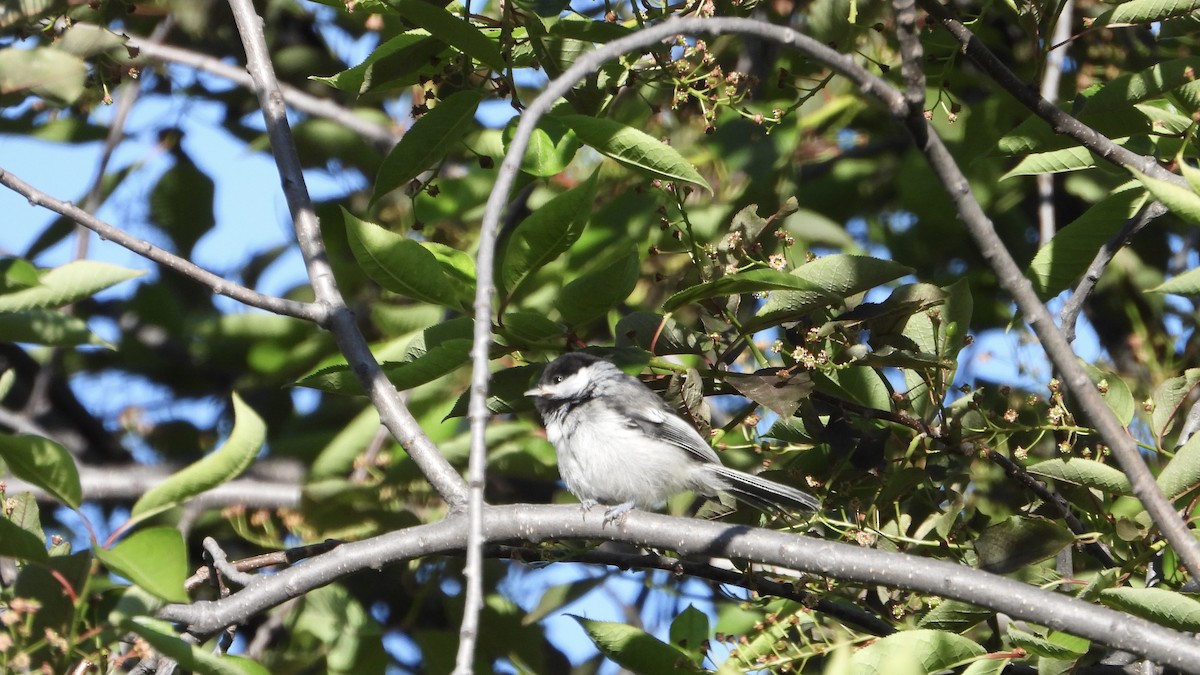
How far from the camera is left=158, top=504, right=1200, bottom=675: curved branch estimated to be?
2.29 m

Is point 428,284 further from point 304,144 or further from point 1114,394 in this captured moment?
point 304,144

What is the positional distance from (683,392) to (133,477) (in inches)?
103

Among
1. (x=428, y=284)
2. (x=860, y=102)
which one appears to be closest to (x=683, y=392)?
(x=428, y=284)

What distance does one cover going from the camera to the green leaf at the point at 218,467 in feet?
7.63

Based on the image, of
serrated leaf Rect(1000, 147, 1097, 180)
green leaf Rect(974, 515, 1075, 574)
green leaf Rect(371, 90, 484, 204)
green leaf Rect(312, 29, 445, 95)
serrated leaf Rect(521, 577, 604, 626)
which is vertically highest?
green leaf Rect(312, 29, 445, 95)

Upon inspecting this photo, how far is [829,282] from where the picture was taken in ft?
9.41

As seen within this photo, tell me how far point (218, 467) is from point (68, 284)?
118 centimetres

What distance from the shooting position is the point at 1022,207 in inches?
221

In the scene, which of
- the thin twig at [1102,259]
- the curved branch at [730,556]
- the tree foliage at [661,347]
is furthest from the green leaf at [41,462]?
the thin twig at [1102,259]

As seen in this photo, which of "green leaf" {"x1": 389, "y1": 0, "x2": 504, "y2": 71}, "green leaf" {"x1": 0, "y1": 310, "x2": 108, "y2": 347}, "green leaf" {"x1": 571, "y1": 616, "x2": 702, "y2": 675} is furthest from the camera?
"green leaf" {"x1": 0, "y1": 310, "x2": 108, "y2": 347}

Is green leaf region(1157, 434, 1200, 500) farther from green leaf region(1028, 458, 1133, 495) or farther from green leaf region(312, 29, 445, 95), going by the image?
green leaf region(312, 29, 445, 95)

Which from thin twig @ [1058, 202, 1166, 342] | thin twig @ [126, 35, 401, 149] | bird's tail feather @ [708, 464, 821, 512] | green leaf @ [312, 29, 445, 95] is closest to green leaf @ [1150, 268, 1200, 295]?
thin twig @ [1058, 202, 1166, 342]

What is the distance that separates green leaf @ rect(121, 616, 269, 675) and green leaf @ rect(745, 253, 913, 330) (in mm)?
1451

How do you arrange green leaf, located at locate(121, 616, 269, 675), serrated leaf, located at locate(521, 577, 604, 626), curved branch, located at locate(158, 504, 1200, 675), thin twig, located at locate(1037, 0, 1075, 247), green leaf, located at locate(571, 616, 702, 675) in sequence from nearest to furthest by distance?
green leaf, located at locate(121, 616, 269, 675)
curved branch, located at locate(158, 504, 1200, 675)
green leaf, located at locate(571, 616, 702, 675)
serrated leaf, located at locate(521, 577, 604, 626)
thin twig, located at locate(1037, 0, 1075, 247)
